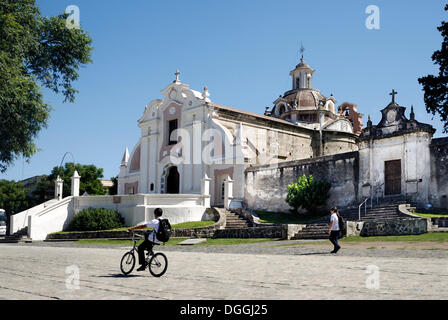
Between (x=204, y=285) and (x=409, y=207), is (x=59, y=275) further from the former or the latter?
(x=409, y=207)

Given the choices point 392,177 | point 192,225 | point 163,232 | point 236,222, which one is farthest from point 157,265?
point 236,222

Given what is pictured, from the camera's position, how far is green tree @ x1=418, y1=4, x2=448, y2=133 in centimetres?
2350

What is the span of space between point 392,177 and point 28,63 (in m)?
18.9

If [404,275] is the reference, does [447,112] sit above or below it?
above

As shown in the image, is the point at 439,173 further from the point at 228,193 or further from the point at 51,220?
the point at 51,220

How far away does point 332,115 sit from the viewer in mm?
47219

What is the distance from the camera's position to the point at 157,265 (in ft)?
31.0

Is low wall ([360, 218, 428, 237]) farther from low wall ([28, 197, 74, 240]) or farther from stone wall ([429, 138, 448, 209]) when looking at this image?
low wall ([28, 197, 74, 240])

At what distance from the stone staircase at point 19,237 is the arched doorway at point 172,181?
11.8m

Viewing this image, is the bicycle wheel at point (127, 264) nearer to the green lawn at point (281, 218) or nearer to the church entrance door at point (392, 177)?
the church entrance door at point (392, 177)

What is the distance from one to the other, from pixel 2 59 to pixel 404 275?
14.2m

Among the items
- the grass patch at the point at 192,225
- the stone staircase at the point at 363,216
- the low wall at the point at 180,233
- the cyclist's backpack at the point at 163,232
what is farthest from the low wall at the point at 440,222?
the cyclist's backpack at the point at 163,232

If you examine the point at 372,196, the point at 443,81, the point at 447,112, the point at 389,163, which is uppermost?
the point at 443,81
